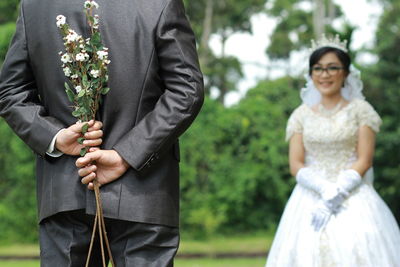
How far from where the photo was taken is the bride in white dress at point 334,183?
6.07m

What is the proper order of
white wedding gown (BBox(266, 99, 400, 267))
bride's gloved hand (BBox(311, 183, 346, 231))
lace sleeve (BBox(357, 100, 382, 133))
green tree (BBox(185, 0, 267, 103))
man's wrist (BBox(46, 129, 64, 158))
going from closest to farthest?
man's wrist (BBox(46, 129, 64, 158)), white wedding gown (BBox(266, 99, 400, 267)), bride's gloved hand (BBox(311, 183, 346, 231)), lace sleeve (BBox(357, 100, 382, 133)), green tree (BBox(185, 0, 267, 103))

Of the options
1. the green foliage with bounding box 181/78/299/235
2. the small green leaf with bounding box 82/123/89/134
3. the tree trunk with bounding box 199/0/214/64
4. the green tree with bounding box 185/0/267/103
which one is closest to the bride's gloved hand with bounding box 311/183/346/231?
the small green leaf with bounding box 82/123/89/134

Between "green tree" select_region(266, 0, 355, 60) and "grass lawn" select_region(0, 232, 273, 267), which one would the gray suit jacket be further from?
"green tree" select_region(266, 0, 355, 60)

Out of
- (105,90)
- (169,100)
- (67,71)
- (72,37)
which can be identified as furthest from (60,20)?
(169,100)

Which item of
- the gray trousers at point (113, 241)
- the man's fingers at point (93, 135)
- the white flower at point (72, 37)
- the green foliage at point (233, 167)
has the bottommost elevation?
the green foliage at point (233, 167)

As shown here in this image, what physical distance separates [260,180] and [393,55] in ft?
12.2

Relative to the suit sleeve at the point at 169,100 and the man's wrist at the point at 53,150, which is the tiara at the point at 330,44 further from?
the man's wrist at the point at 53,150

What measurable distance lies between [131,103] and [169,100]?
16cm

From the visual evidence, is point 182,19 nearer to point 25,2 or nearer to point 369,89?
point 25,2

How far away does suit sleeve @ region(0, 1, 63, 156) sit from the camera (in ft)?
10.7

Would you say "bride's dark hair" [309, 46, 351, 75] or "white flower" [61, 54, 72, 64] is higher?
"bride's dark hair" [309, 46, 351, 75]

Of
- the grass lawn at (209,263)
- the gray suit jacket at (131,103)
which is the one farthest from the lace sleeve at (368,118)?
the grass lawn at (209,263)

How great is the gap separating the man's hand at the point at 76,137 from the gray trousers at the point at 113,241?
26cm

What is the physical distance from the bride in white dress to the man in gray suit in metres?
3.08
